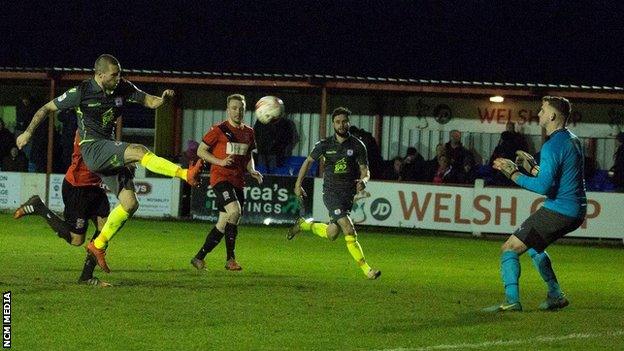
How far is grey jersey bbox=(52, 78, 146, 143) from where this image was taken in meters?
12.5

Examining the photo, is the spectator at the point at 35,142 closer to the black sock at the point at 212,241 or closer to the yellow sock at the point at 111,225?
the black sock at the point at 212,241

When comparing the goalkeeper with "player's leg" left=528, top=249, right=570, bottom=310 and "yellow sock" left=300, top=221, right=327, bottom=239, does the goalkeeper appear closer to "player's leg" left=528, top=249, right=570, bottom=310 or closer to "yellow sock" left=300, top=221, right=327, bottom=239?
"player's leg" left=528, top=249, right=570, bottom=310

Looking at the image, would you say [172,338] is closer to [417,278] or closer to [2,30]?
[417,278]

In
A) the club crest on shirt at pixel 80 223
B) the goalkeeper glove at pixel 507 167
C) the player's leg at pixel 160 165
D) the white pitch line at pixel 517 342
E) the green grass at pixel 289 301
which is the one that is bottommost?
the green grass at pixel 289 301

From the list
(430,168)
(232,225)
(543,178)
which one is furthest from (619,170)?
(543,178)

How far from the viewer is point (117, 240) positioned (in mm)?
19875

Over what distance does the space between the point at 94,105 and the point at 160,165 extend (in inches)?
42.5

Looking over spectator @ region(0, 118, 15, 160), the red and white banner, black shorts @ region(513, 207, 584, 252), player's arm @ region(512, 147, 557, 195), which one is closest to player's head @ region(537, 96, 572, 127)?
player's arm @ region(512, 147, 557, 195)

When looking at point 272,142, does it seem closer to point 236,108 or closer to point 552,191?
point 236,108

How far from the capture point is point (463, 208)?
24391 mm

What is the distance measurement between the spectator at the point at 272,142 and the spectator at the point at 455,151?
387cm

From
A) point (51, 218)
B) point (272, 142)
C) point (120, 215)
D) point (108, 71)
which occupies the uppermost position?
point (108, 71)

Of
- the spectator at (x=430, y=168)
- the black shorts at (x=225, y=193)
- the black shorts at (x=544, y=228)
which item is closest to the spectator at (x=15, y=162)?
the spectator at (x=430, y=168)

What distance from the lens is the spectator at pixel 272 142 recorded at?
27.6 meters
